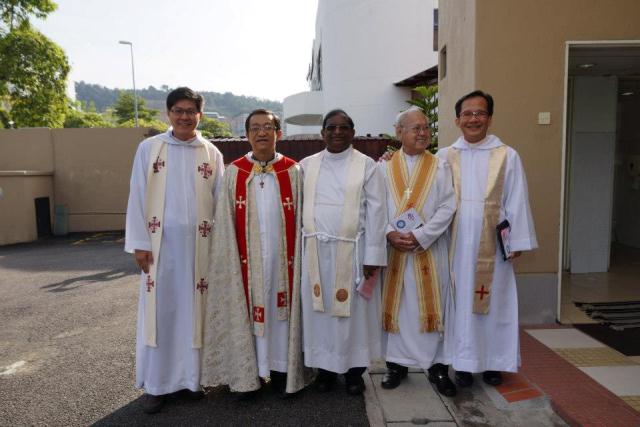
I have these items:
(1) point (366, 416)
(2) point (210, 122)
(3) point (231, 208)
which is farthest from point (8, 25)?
(2) point (210, 122)

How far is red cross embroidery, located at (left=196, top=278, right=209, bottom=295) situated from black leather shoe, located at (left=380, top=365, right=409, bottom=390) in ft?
4.82

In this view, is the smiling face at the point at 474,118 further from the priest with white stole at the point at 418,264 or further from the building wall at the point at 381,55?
the building wall at the point at 381,55

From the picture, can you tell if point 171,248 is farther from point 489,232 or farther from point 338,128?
point 489,232

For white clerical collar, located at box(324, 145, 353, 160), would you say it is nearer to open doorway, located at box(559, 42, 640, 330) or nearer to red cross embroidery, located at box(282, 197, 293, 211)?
red cross embroidery, located at box(282, 197, 293, 211)

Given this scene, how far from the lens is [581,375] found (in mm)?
3635

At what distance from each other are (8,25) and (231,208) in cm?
1748

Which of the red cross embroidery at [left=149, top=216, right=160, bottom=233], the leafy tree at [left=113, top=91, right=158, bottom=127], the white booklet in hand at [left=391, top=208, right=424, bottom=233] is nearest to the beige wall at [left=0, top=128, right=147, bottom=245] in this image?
the red cross embroidery at [left=149, top=216, right=160, bottom=233]

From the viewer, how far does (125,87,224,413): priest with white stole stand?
329 centimetres

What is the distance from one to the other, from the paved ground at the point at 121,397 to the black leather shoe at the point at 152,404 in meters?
0.05

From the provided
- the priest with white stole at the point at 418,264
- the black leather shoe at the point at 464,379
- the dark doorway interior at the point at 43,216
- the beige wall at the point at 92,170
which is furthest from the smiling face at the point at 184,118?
the dark doorway interior at the point at 43,216

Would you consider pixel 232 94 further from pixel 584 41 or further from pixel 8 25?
pixel 584 41

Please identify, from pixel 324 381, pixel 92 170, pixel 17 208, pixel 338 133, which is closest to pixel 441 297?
pixel 324 381

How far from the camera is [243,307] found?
3.32m

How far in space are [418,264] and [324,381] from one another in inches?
43.1
